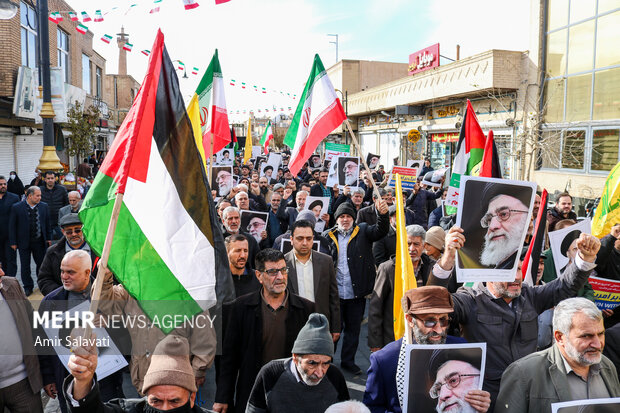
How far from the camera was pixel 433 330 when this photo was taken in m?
2.89

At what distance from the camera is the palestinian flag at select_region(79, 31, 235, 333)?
286 centimetres

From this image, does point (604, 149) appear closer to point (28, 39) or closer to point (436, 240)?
point (436, 240)

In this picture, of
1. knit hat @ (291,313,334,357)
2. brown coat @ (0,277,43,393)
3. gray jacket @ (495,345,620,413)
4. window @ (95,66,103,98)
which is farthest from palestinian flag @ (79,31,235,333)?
window @ (95,66,103,98)

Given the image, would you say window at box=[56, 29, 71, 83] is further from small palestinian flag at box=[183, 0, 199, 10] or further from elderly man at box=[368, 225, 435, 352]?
elderly man at box=[368, 225, 435, 352]

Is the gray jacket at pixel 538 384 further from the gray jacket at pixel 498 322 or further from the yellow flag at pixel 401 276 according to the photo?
the yellow flag at pixel 401 276

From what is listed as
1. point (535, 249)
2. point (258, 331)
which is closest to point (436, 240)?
point (535, 249)

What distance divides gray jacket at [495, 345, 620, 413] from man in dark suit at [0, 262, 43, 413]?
318 centimetres

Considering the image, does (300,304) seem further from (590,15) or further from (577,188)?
(590,15)

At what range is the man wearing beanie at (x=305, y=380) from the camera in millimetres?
2969

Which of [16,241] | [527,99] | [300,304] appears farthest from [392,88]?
[300,304]

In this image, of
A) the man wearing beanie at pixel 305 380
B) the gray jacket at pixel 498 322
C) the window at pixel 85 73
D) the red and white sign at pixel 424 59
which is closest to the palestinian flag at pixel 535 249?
the gray jacket at pixel 498 322

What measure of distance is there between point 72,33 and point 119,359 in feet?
87.8

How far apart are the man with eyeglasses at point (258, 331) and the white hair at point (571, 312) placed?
1.85 meters

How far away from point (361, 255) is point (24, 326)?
3.47 meters
